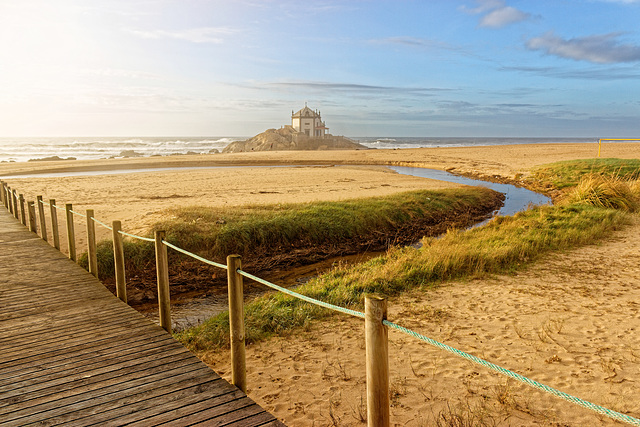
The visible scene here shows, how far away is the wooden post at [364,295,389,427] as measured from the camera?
268 cm

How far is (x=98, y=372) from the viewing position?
4086 millimetres

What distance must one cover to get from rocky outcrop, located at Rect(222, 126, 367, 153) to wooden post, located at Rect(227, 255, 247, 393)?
77.8 meters

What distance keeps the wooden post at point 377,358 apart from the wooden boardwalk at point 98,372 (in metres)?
0.91

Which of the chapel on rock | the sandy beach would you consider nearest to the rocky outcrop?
the chapel on rock

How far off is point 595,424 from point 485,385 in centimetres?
105

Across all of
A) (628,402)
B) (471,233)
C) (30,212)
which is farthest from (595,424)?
(30,212)

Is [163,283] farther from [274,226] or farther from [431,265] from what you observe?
[274,226]

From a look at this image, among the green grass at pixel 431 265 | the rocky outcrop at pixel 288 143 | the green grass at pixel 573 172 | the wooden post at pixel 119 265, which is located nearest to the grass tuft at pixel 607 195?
the green grass at pixel 431 265

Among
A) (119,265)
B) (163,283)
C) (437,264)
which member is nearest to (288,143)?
(437,264)

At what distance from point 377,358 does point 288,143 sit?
3280 inches

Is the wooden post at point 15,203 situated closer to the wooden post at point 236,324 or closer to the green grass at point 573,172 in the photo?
the wooden post at point 236,324

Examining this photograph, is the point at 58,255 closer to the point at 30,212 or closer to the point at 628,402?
the point at 30,212

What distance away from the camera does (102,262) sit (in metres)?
10.5

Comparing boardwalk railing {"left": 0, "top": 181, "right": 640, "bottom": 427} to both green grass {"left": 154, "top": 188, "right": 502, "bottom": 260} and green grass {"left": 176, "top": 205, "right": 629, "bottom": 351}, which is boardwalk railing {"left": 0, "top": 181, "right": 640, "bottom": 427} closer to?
green grass {"left": 176, "top": 205, "right": 629, "bottom": 351}
